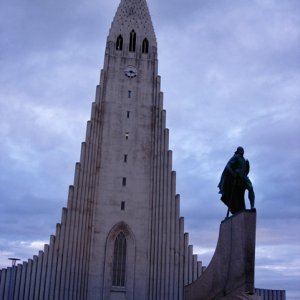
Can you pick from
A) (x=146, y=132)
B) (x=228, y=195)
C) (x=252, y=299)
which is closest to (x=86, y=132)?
(x=146, y=132)

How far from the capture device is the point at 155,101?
40469 millimetres

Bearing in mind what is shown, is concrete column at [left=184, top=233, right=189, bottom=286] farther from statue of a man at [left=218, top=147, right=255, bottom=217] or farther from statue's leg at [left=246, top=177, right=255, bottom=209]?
statue's leg at [left=246, top=177, right=255, bottom=209]

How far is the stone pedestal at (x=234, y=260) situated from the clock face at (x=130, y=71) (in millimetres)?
26115

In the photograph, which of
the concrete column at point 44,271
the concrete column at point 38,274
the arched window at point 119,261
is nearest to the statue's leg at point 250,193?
the arched window at point 119,261

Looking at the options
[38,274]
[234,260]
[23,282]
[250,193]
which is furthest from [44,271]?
[250,193]

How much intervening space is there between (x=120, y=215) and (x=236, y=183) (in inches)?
822

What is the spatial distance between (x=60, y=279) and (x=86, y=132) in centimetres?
1157

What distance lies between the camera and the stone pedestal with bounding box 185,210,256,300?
1475 centimetres

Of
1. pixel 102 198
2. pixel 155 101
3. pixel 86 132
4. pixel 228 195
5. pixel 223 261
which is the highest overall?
pixel 155 101

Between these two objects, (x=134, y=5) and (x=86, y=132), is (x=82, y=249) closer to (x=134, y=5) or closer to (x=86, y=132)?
(x=86, y=132)

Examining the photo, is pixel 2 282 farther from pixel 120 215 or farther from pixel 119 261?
pixel 120 215

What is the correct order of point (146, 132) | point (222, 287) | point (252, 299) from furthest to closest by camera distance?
point (146, 132)
point (222, 287)
point (252, 299)

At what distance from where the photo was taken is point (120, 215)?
36.4 metres

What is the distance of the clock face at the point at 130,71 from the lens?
134ft
